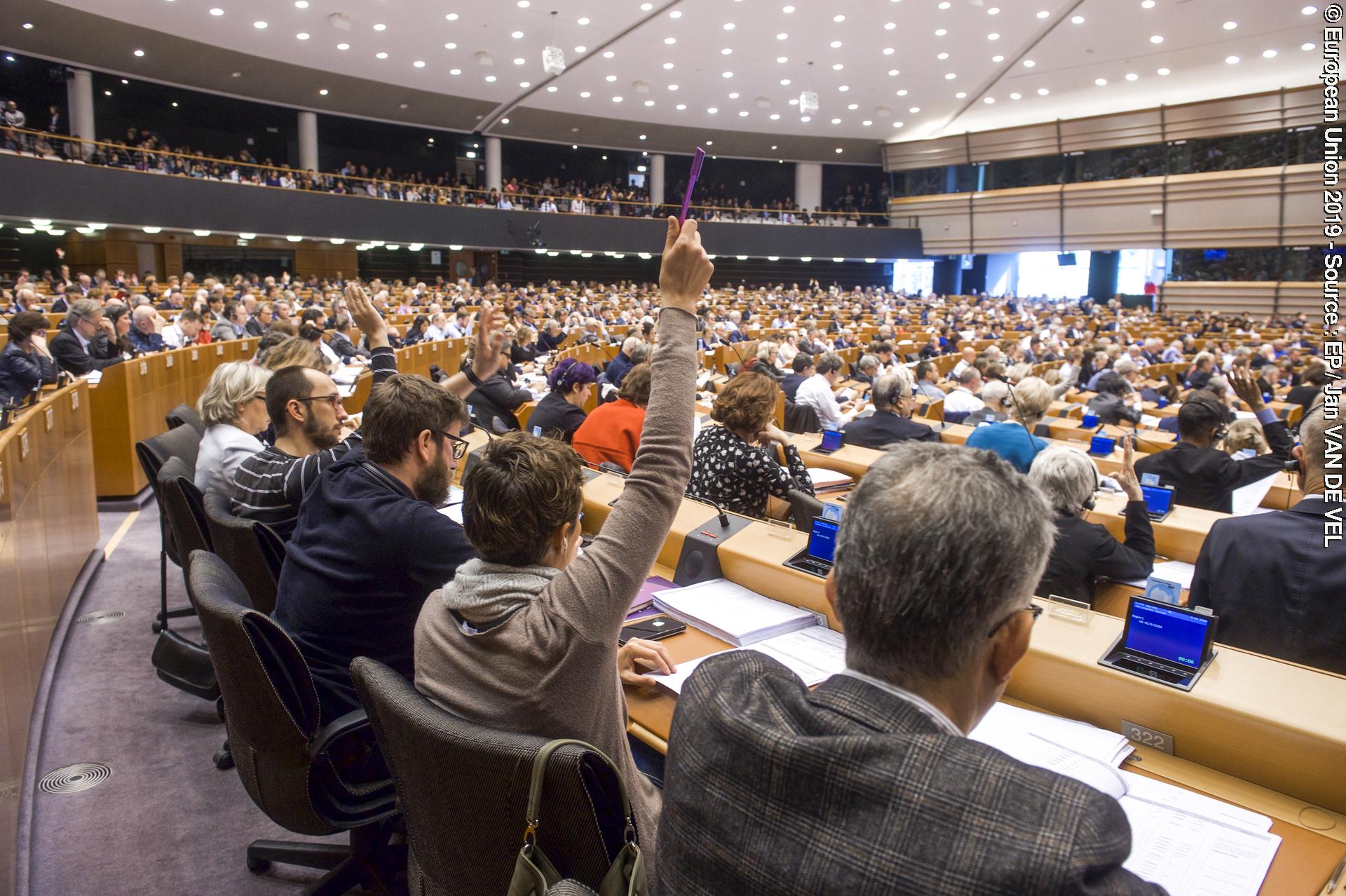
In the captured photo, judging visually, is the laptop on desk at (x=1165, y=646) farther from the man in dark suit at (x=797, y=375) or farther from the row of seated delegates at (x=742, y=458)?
the man in dark suit at (x=797, y=375)

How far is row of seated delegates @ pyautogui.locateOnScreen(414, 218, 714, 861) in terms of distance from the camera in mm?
1251

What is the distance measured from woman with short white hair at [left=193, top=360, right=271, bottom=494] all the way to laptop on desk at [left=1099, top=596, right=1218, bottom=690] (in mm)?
2728

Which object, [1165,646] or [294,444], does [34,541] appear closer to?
[294,444]

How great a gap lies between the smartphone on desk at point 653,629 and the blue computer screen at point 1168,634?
3.12 feet

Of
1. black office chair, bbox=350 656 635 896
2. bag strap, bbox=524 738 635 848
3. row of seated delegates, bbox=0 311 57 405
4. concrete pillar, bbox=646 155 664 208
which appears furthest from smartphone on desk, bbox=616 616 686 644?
concrete pillar, bbox=646 155 664 208

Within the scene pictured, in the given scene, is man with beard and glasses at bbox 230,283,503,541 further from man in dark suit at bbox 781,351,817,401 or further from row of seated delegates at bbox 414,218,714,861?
man in dark suit at bbox 781,351,817,401

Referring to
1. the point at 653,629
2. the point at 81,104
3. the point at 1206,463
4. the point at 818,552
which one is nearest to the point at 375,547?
the point at 653,629

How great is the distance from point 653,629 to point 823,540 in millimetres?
482

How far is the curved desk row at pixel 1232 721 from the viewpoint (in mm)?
1316

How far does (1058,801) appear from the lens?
0.67 meters

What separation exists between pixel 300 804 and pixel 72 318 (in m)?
5.86

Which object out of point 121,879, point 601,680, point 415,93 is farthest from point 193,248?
point 601,680

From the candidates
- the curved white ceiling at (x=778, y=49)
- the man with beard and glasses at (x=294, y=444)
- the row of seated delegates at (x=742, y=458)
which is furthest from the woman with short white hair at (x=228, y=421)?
the curved white ceiling at (x=778, y=49)

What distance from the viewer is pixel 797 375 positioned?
7.18m
